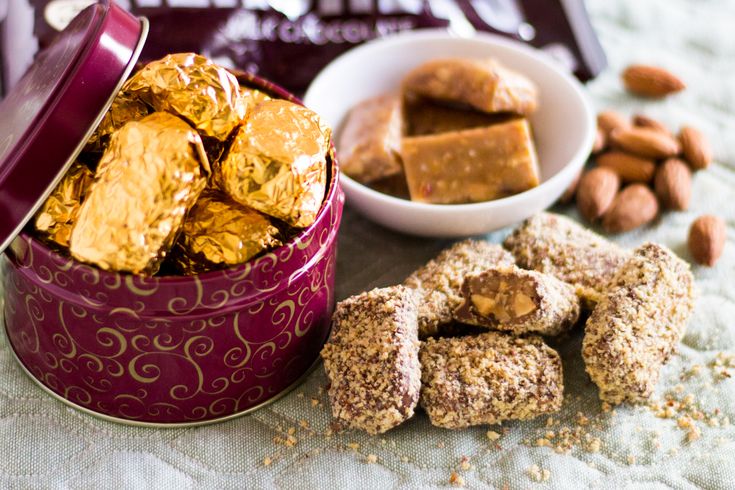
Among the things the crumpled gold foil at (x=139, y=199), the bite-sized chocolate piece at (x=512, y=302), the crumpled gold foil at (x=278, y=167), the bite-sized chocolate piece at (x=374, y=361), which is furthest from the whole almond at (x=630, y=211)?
the crumpled gold foil at (x=139, y=199)

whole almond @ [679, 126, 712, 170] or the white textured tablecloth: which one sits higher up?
the white textured tablecloth

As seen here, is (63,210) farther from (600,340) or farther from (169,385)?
(600,340)

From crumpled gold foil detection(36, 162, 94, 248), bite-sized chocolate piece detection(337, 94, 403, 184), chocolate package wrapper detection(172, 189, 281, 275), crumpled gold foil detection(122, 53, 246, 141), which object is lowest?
bite-sized chocolate piece detection(337, 94, 403, 184)

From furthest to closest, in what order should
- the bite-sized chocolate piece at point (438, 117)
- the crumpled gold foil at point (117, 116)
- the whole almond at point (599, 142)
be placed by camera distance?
the whole almond at point (599, 142) → the bite-sized chocolate piece at point (438, 117) → the crumpled gold foil at point (117, 116)

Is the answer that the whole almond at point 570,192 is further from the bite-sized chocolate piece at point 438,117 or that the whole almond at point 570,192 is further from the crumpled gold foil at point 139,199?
the crumpled gold foil at point 139,199

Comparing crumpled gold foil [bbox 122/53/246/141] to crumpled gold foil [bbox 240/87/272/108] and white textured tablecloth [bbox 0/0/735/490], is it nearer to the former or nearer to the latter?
crumpled gold foil [bbox 240/87/272/108]

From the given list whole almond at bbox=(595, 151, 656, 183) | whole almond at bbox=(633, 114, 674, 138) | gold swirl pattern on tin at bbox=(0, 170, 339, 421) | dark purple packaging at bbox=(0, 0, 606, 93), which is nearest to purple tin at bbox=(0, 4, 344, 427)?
gold swirl pattern on tin at bbox=(0, 170, 339, 421)

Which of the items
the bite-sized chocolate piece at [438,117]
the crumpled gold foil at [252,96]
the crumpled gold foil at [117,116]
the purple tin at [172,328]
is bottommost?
the bite-sized chocolate piece at [438,117]
